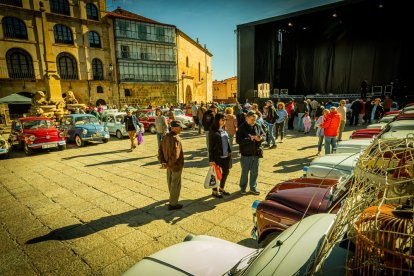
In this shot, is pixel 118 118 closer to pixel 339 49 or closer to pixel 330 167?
pixel 330 167

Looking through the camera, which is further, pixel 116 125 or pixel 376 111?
pixel 376 111

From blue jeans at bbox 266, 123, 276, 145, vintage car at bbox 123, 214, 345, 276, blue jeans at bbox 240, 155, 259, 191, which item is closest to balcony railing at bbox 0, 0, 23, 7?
blue jeans at bbox 266, 123, 276, 145

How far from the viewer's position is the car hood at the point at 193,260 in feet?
6.58

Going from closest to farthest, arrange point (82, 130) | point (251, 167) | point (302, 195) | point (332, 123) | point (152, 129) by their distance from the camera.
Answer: point (302, 195) → point (251, 167) → point (332, 123) → point (82, 130) → point (152, 129)

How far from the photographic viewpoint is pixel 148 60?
112 ft

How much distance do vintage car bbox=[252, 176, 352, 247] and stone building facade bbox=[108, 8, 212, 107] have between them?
31106 millimetres

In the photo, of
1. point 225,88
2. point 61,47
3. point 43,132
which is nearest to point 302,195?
point 43,132

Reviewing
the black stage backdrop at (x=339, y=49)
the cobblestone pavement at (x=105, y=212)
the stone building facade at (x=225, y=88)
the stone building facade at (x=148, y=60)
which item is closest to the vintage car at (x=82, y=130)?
the cobblestone pavement at (x=105, y=212)

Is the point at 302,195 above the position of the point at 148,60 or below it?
below

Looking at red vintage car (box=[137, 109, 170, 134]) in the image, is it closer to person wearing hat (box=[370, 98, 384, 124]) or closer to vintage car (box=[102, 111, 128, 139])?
vintage car (box=[102, 111, 128, 139])

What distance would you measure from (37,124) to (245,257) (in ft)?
38.5

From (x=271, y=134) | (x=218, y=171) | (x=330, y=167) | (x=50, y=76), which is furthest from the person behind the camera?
(x=50, y=76)

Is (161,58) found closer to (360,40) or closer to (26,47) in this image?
(26,47)

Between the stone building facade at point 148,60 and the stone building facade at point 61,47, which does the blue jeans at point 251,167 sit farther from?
the stone building facade at point 148,60
